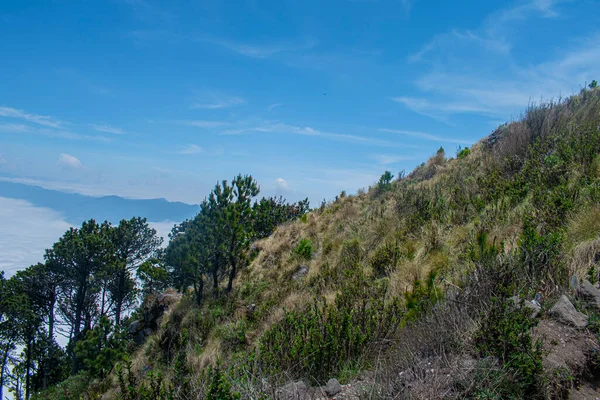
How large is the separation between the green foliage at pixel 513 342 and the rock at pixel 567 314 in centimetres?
32

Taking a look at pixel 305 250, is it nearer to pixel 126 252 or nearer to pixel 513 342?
pixel 513 342

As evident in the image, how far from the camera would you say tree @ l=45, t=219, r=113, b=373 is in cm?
2483

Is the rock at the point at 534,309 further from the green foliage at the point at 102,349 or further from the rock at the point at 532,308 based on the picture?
the green foliage at the point at 102,349

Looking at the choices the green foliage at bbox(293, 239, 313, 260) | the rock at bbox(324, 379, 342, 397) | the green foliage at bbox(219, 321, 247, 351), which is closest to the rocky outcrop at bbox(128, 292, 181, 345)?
the green foliage at bbox(293, 239, 313, 260)

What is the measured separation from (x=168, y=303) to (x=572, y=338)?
14.9 metres

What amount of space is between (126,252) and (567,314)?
1251 inches

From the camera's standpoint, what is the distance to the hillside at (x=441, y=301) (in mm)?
2539

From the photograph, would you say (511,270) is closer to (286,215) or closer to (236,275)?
(236,275)

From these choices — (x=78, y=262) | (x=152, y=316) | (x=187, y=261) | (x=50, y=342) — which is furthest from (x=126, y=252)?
(x=187, y=261)

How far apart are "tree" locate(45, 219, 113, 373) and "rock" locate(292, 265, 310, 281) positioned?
21.7 metres

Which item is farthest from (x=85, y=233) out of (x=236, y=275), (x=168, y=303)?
(x=236, y=275)

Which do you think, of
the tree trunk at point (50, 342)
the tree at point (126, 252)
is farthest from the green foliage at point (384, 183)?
the tree trunk at point (50, 342)

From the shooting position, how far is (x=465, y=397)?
2352 millimetres

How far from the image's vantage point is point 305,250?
1051cm
